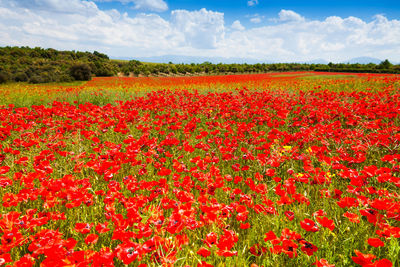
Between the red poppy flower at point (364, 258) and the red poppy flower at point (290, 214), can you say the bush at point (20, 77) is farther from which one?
the red poppy flower at point (364, 258)

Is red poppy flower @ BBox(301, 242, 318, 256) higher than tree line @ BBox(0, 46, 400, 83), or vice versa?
tree line @ BBox(0, 46, 400, 83)

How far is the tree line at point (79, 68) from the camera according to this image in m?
24.9

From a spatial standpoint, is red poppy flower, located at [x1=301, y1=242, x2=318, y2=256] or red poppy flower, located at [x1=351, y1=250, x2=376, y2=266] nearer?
red poppy flower, located at [x1=351, y1=250, x2=376, y2=266]

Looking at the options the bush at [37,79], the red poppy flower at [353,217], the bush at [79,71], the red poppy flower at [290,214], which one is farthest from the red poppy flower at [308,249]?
the bush at [37,79]

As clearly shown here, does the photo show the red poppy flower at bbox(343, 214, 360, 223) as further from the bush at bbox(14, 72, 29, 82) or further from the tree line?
the bush at bbox(14, 72, 29, 82)

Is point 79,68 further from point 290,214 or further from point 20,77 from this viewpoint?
point 290,214

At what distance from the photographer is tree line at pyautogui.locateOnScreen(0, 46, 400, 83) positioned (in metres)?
24.9

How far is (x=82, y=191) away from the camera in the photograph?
2.20 m

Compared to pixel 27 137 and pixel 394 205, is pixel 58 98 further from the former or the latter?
pixel 394 205

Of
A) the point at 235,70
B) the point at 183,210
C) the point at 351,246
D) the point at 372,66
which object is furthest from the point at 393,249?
the point at 235,70

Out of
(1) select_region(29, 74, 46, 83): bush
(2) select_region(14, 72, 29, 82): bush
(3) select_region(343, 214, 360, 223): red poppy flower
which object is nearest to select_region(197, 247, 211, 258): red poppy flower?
(3) select_region(343, 214, 360, 223): red poppy flower

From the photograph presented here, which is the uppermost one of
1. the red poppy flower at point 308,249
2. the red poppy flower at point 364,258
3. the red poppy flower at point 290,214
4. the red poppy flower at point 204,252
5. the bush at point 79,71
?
the bush at point 79,71

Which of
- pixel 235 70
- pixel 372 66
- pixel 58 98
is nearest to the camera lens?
pixel 58 98

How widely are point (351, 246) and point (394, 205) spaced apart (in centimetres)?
47
